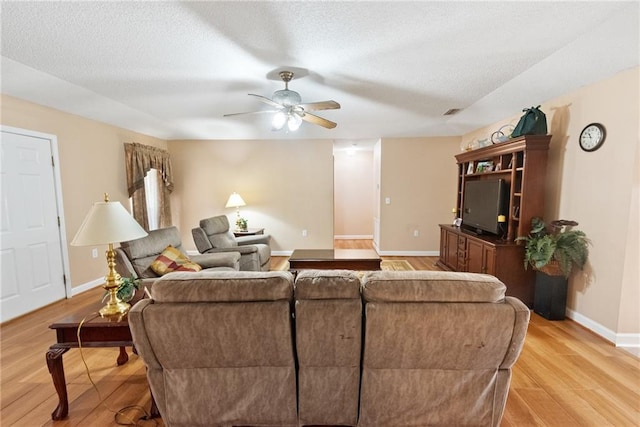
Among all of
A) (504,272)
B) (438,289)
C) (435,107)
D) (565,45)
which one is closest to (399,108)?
(435,107)

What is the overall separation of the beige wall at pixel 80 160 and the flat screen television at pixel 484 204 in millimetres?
5269

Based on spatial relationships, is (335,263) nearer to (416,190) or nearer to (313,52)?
(313,52)

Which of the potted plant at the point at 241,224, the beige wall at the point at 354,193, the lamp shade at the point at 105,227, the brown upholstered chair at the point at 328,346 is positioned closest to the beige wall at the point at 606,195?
the brown upholstered chair at the point at 328,346

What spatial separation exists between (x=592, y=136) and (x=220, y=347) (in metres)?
3.53

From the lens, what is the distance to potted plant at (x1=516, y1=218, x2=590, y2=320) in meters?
2.57

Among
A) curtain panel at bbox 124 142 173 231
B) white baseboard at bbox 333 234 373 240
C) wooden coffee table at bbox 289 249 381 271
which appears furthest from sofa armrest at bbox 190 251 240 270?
white baseboard at bbox 333 234 373 240

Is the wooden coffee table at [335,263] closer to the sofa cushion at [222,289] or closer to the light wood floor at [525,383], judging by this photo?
the light wood floor at [525,383]

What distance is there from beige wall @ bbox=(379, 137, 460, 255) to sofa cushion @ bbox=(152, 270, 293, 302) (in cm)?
428

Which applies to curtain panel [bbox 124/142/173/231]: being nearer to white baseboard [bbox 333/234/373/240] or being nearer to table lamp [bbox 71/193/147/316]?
table lamp [bbox 71/193/147/316]

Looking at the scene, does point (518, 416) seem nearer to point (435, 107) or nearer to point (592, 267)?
point (592, 267)

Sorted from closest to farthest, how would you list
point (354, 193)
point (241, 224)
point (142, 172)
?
point (142, 172) → point (241, 224) → point (354, 193)

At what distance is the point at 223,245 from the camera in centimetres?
382

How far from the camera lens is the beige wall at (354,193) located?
7.01m

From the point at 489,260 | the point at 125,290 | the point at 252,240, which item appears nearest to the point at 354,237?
the point at 252,240
